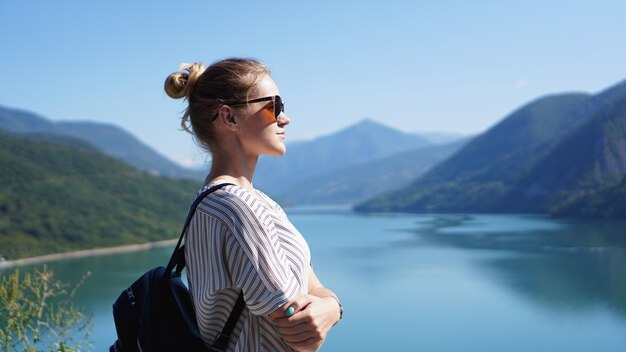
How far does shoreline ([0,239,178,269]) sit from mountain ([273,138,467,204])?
3817 inches

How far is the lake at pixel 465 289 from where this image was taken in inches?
630

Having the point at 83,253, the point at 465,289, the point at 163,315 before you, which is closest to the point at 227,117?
the point at 163,315

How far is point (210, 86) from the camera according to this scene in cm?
96

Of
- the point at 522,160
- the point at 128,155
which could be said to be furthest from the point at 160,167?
the point at 522,160

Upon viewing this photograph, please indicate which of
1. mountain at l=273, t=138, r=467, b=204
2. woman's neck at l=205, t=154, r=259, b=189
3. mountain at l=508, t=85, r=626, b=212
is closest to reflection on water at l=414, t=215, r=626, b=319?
mountain at l=508, t=85, r=626, b=212

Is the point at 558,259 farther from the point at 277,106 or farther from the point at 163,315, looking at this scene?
the point at 163,315

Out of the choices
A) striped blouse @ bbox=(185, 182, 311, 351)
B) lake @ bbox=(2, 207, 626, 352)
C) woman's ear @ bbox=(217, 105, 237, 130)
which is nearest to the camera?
striped blouse @ bbox=(185, 182, 311, 351)

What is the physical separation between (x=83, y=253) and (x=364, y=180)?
124792 millimetres

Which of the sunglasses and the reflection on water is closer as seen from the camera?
the sunglasses

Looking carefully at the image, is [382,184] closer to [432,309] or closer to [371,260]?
[371,260]

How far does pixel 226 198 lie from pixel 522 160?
298 feet

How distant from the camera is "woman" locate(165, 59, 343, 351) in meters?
0.80

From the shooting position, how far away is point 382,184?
155 meters

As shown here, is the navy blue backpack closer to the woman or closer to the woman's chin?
the woman
